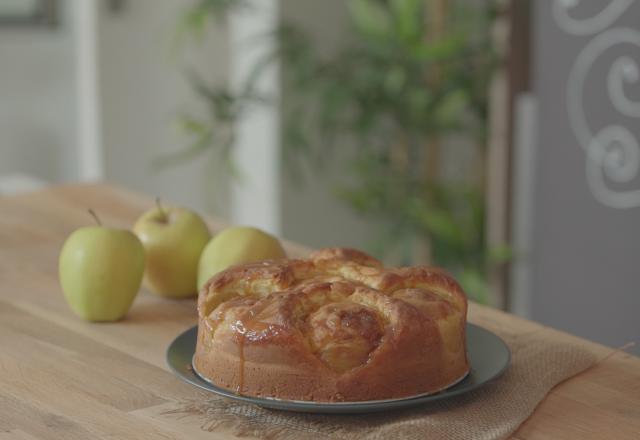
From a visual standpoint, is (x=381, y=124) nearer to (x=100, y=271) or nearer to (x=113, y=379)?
(x=100, y=271)

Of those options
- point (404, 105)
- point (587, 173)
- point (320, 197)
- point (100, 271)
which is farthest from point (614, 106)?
point (320, 197)

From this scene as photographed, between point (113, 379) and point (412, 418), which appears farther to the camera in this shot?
point (113, 379)

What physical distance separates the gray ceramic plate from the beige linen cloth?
0.05 ft

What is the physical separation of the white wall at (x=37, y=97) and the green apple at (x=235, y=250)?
293cm

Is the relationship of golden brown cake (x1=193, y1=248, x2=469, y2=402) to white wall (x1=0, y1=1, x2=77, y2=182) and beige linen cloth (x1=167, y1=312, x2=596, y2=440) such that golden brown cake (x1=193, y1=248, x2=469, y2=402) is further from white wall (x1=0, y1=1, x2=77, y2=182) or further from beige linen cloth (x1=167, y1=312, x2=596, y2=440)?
white wall (x1=0, y1=1, x2=77, y2=182)

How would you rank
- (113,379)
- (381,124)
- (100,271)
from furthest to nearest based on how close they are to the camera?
1. (381,124)
2. (100,271)
3. (113,379)

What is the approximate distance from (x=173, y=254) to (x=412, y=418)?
508mm

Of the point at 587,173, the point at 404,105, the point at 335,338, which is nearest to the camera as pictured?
the point at 335,338

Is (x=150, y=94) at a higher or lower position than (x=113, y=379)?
lower

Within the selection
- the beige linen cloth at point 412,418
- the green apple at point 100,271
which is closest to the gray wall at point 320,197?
the green apple at point 100,271

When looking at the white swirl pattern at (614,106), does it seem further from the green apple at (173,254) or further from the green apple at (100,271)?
the green apple at (100,271)

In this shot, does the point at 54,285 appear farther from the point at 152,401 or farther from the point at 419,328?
the point at 419,328

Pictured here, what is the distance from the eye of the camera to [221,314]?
1.01 m

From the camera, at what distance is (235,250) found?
1.30 meters
